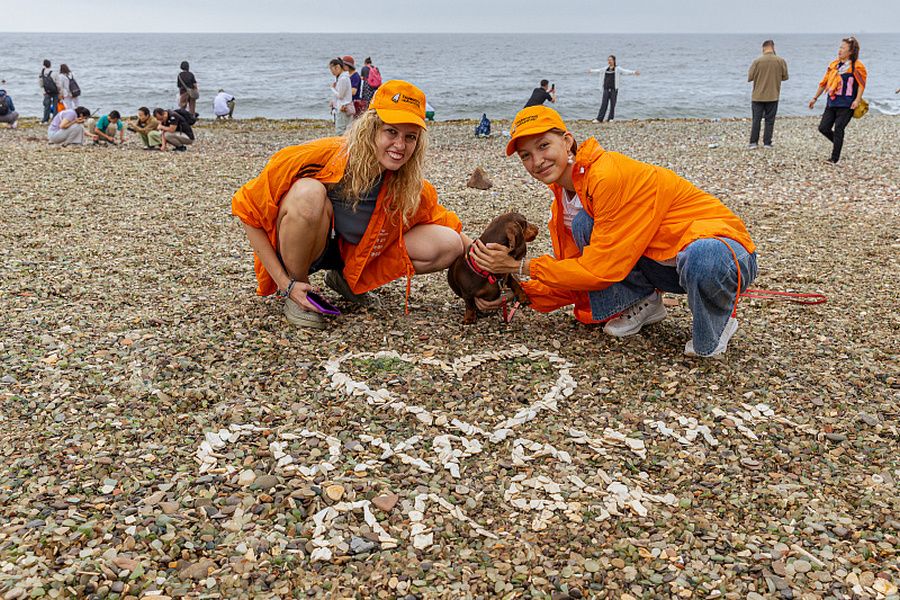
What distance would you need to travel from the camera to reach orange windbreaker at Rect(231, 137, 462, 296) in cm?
407

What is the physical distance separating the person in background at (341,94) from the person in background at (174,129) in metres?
3.06

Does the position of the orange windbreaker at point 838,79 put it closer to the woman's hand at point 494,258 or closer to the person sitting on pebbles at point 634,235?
the person sitting on pebbles at point 634,235

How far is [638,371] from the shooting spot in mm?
3977

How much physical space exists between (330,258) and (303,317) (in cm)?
47

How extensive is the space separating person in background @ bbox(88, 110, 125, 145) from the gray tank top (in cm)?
1182

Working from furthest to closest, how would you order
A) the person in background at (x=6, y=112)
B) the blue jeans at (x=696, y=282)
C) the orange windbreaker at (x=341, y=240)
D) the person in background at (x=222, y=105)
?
the person in background at (x=222, y=105) → the person in background at (x=6, y=112) → the orange windbreaker at (x=341, y=240) → the blue jeans at (x=696, y=282)

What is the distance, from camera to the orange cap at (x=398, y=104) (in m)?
3.79

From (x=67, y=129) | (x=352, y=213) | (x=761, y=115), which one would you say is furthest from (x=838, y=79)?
(x=67, y=129)

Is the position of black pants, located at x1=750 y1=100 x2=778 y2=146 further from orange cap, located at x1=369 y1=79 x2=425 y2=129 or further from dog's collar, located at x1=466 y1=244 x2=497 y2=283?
orange cap, located at x1=369 y1=79 x2=425 y2=129

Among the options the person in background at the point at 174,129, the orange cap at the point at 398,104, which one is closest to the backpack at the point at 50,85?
the person in background at the point at 174,129

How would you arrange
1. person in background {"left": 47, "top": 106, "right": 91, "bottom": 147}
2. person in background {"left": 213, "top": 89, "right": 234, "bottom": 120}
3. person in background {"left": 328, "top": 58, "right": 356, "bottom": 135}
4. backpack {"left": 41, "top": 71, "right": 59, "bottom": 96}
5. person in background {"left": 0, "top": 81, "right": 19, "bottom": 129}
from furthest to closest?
1. person in background {"left": 213, "top": 89, "right": 234, "bottom": 120}
2. backpack {"left": 41, "top": 71, "right": 59, "bottom": 96}
3. person in background {"left": 0, "top": 81, "right": 19, "bottom": 129}
4. person in background {"left": 328, "top": 58, "right": 356, "bottom": 135}
5. person in background {"left": 47, "top": 106, "right": 91, "bottom": 147}

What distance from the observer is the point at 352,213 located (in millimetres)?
4242

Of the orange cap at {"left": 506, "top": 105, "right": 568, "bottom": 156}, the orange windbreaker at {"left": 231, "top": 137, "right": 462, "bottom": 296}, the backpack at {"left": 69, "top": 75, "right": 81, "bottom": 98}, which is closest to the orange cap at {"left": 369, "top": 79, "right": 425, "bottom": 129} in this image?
the orange windbreaker at {"left": 231, "top": 137, "right": 462, "bottom": 296}

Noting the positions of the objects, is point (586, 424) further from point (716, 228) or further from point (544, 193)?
point (544, 193)
